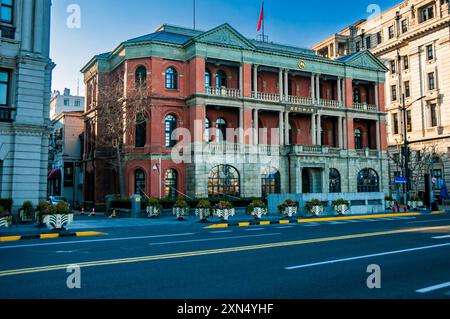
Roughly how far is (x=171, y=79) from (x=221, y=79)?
17.1ft

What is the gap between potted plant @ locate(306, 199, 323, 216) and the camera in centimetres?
2788

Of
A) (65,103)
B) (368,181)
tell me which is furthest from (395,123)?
(65,103)

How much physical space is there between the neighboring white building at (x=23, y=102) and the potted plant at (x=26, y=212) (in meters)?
0.93

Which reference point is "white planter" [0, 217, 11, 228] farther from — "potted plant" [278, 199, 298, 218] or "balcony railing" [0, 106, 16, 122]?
"potted plant" [278, 199, 298, 218]

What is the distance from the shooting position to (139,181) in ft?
118

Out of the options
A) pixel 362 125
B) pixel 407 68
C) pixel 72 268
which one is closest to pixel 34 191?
pixel 72 268

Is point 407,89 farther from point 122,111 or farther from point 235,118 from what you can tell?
point 122,111

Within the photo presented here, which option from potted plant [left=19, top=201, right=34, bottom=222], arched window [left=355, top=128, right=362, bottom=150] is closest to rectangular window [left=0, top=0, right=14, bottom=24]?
potted plant [left=19, top=201, right=34, bottom=222]

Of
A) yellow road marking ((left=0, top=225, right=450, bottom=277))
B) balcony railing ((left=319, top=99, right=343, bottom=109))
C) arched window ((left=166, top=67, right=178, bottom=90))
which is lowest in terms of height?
yellow road marking ((left=0, top=225, right=450, bottom=277))

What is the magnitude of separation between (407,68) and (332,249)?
52.1 metres

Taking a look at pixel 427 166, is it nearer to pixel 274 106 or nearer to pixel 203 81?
pixel 274 106

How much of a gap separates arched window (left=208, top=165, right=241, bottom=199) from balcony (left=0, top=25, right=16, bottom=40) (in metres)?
18.7

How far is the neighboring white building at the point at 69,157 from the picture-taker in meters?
48.1

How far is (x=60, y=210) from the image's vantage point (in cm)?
1969
